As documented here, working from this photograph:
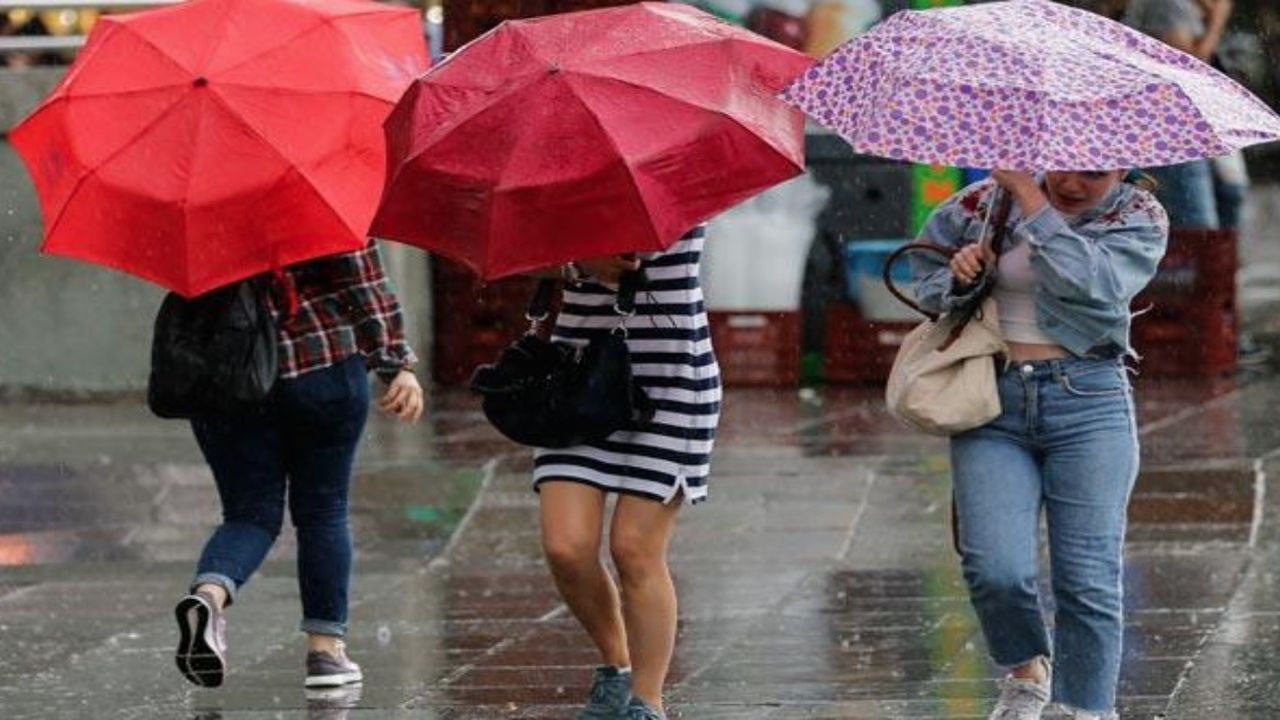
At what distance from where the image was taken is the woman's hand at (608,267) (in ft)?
20.6

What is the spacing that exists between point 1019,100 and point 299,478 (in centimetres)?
268

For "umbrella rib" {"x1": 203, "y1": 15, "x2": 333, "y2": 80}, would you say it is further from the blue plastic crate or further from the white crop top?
the blue plastic crate

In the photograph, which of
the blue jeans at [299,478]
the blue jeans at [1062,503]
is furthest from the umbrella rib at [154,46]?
the blue jeans at [1062,503]

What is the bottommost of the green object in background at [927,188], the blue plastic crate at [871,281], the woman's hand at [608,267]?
the blue plastic crate at [871,281]

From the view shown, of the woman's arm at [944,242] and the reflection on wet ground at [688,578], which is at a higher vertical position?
the woman's arm at [944,242]

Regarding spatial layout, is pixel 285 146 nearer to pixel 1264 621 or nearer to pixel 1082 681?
pixel 1082 681

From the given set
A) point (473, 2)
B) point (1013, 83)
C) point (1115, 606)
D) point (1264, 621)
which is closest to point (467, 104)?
point (1013, 83)

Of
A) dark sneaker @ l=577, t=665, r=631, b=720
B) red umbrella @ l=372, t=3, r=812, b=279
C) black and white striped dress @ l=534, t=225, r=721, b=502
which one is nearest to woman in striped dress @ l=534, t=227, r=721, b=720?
black and white striped dress @ l=534, t=225, r=721, b=502

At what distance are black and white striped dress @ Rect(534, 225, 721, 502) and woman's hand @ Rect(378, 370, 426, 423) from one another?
984 mm

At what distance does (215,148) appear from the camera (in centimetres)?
682

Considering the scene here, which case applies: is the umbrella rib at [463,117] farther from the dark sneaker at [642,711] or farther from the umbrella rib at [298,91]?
the dark sneaker at [642,711]

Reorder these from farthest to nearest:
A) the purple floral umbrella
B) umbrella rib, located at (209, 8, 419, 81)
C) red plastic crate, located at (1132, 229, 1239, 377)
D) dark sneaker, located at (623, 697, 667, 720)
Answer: red plastic crate, located at (1132, 229, 1239, 377) < umbrella rib, located at (209, 8, 419, 81) < dark sneaker, located at (623, 697, 667, 720) < the purple floral umbrella

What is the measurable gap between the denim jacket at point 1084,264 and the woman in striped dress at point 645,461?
58cm

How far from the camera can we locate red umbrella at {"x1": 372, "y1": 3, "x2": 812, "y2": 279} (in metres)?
5.85
